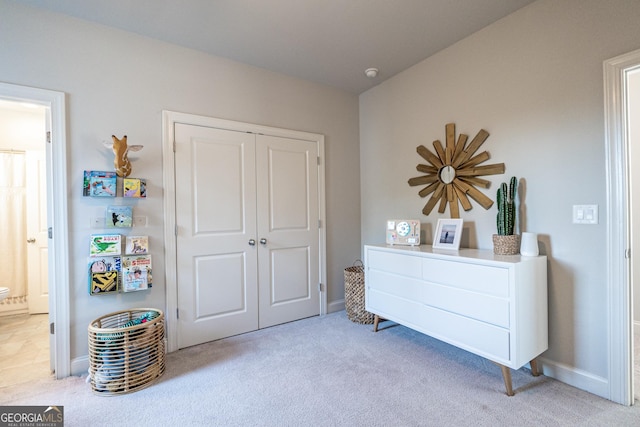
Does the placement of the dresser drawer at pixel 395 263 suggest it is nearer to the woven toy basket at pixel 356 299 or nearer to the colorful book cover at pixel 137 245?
the woven toy basket at pixel 356 299

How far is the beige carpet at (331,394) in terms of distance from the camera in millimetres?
1629


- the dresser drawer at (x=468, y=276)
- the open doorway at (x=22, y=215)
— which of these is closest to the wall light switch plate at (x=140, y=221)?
the open doorway at (x=22, y=215)

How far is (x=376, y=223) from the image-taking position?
3422 millimetres

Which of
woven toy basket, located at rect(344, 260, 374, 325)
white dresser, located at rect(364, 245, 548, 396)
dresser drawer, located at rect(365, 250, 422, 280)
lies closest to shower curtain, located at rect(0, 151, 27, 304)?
woven toy basket, located at rect(344, 260, 374, 325)

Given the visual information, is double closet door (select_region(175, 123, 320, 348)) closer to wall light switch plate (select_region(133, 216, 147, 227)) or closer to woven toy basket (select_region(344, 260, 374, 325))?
wall light switch plate (select_region(133, 216, 147, 227))

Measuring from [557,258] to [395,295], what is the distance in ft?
3.86

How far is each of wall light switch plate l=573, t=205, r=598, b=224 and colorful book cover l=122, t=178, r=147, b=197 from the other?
121 inches

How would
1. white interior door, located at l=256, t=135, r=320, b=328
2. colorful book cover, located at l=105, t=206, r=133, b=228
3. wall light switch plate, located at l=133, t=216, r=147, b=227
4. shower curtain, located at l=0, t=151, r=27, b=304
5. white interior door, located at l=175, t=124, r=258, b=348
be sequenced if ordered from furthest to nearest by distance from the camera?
shower curtain, located at l=0, t=151, r=27, b=304
white interior door, located at l=256, t=135, r=320, b=328
white interior door, located at l=175, t=124, r=258, b=348
wall light switch plate, located at l=133, t=216, r=147, b=227
colorful book cover, located at l=105, t=206, r=133, b=228

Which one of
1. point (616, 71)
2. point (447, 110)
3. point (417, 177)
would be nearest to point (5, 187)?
point (417, 177)

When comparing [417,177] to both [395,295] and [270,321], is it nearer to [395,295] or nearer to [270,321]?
[395,295]

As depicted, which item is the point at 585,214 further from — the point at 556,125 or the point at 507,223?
the point at 556,125

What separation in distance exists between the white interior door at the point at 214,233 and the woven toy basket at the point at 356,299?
95 cm

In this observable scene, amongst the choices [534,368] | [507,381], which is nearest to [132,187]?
[507,381]

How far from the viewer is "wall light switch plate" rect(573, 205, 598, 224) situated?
5.94 feet
